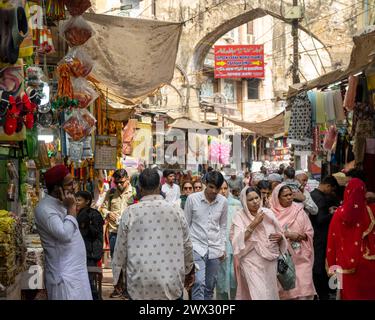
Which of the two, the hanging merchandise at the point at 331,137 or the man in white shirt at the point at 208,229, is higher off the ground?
the hanging merchandise at the point at 331,137

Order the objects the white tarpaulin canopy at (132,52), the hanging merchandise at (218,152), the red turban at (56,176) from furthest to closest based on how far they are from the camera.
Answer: the hanging merchandise at (218,152)
the white tarpaulin canopy at (132,52)
the red turban at (56,176)

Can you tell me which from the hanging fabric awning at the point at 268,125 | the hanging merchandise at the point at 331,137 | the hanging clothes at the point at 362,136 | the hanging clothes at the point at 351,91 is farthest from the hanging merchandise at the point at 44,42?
the hanging fabric awning at the point at 268,125

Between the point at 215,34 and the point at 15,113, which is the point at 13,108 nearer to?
the point at 15,113

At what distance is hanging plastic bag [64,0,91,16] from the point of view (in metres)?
7.56

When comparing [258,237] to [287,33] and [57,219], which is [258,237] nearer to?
[57,219]

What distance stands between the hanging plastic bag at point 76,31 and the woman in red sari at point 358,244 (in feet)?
10.3

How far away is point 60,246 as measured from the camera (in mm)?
4926

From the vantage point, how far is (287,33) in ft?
115

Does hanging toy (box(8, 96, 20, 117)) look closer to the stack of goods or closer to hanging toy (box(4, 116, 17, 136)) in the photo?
hanging toy (box(4, 116, 17, 136))

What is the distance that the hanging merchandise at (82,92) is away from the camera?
8117 millimetres

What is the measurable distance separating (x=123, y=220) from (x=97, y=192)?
8.03 metres

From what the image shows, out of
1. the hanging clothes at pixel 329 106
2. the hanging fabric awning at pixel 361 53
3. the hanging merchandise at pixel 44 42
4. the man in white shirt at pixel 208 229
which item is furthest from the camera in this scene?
the hanging clothes at pixel 329 106

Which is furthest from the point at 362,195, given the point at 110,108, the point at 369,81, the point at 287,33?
the point at 287,33

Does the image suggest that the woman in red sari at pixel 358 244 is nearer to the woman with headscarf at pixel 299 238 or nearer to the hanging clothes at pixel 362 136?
the woman with headscarf at pixel 299 238
